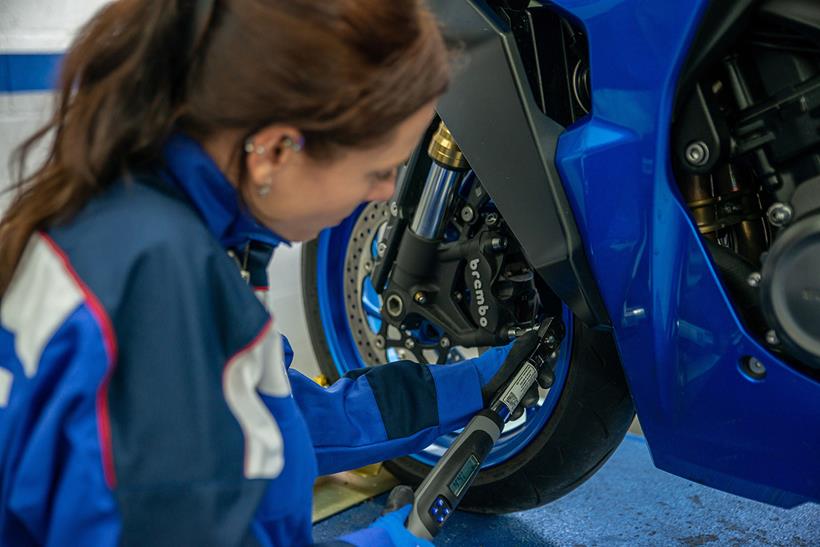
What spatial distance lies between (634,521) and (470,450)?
0.51 metres

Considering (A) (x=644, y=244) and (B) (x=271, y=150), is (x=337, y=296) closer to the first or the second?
(A) (x=644, y=244)

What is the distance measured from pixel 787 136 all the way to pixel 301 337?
5.22 feet

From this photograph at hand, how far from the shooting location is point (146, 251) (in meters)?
0.65

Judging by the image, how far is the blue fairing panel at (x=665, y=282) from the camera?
3.18 feet

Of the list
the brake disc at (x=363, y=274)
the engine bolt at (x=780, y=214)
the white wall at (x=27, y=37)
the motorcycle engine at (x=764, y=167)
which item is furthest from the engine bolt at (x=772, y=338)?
the white wall at (x=27, y=37)

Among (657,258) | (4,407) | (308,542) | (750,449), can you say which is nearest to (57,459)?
(4,407)

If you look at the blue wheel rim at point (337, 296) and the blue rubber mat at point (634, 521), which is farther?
the blue wheel rim at point (337, 296)

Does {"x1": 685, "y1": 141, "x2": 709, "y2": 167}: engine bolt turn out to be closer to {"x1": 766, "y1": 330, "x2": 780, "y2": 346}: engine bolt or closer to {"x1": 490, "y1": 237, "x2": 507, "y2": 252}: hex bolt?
{"x1": 766, "y1": 330, "x2": 780, "y2": 346}: engine bolt

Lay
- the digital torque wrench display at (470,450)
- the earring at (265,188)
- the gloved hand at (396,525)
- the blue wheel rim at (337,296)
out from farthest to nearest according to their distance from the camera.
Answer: the blue wheel rim at (337,296)
the digital torque wrench display at (470,450)
the gloved hand at (396,525)
the earring at (265,188)

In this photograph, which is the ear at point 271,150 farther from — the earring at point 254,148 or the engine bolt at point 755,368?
the engine bolt at point 755,368

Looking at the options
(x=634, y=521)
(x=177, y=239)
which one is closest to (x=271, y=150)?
(x=177, y=239)

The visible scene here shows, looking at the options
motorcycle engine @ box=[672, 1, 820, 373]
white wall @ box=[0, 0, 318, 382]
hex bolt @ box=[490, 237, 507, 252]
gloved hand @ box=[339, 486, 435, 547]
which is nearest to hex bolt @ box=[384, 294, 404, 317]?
hex bolt @ box=[490, 237, 507, 252]

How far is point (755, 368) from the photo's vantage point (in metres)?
0.99

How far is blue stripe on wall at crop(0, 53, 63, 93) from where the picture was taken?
2.01 meters
